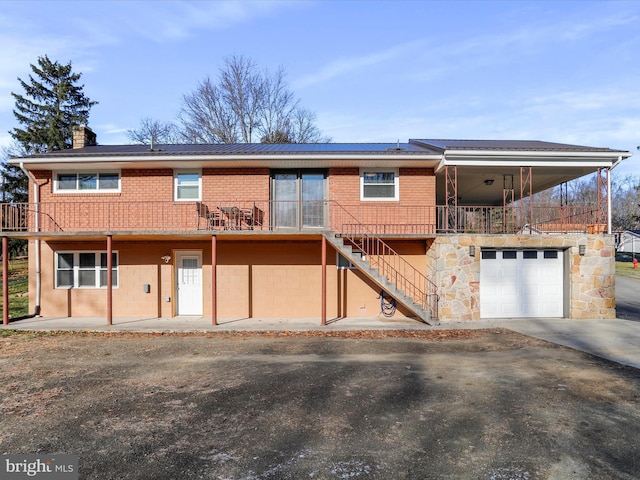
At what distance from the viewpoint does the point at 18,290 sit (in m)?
19.8

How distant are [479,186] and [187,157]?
11788mm

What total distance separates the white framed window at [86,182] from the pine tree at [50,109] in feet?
74.0

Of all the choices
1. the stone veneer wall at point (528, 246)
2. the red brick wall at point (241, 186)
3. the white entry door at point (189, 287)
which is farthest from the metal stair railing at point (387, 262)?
the white entry door at point (189, 287)

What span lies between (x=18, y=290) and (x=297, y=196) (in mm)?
16755

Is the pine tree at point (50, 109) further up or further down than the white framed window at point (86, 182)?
further up

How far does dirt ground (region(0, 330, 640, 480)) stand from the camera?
3.97 m

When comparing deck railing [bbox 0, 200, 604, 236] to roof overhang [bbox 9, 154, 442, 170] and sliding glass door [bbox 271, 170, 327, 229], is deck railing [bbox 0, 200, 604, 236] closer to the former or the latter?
sliding glass door [bbox 271, 170, 327, 229]

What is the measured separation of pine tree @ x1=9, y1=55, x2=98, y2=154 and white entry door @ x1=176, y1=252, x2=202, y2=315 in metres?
26.0

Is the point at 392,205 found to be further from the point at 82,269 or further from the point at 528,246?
the point at 82,269

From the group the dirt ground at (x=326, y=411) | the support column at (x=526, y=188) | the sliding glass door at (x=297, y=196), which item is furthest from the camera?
the sliding glass door at (x=297, y=196)

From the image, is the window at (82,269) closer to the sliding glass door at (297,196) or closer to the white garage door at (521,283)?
the sliding glass door at (297,196)

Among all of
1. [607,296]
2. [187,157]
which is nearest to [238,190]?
[187,157]

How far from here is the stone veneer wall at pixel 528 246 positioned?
11.6m

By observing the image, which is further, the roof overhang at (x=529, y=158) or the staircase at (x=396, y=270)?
the roof overhang at (x=529, y=158)
